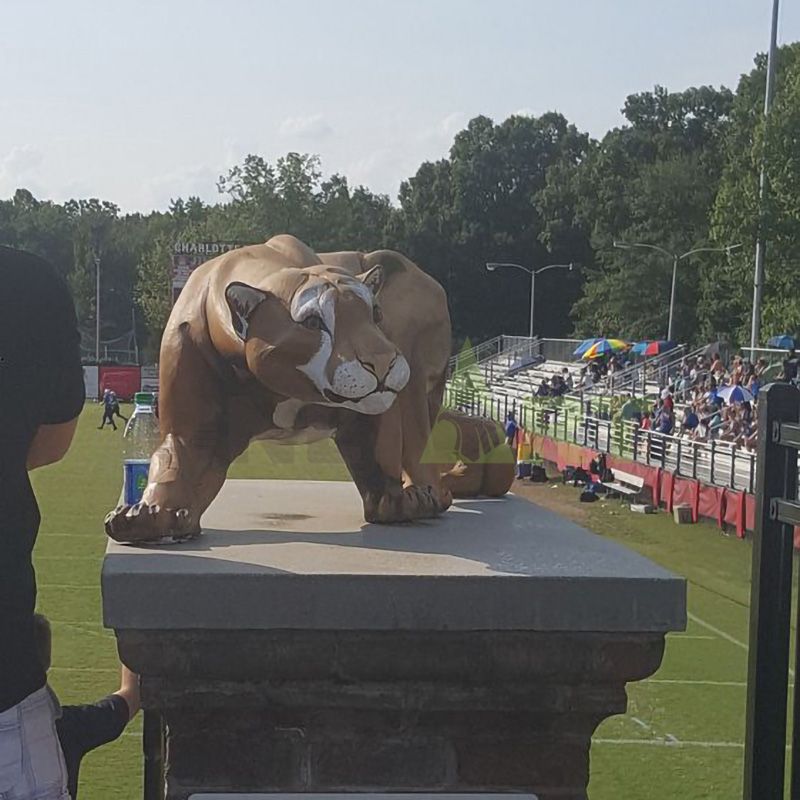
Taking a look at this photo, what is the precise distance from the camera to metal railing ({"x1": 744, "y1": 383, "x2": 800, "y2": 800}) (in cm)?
251

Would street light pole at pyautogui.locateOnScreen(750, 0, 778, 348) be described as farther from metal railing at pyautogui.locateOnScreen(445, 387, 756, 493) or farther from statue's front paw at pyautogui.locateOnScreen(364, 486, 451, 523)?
statue's front paw at pyautogui.locateOnScreen(364, 486, 451, 523)

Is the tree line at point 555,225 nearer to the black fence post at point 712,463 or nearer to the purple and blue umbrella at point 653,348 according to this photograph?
the purple and blue umbrella at point 653,348

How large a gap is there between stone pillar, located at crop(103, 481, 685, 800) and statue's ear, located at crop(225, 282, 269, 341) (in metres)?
0.72

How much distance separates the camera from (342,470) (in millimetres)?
21094

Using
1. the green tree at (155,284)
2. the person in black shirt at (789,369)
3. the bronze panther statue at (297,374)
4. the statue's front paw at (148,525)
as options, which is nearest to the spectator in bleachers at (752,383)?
the person in black shirt at (789,369)

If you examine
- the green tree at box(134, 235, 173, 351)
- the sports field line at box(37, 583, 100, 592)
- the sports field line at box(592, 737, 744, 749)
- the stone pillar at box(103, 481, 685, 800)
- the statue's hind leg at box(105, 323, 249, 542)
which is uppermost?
the green tree at box(134, 235, 173, 351)

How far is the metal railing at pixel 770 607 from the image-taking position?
2.51 metres

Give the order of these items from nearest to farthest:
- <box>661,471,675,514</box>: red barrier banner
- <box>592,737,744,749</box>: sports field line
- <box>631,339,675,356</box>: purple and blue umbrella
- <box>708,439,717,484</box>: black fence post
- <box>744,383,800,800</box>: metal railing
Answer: <box>744,383,800,800</box>: metal railing, <box>592,737,744,749</box>: sports field line, <box>708,439,717,484</box>: black fence post, <box>661,471,675,514</box>: red barrier banner, <box>631,339,675,356</box>: purple and blue umbrella

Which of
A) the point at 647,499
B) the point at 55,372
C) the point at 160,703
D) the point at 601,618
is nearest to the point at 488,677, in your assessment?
the point at 601,618

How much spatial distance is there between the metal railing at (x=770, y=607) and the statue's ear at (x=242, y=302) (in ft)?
4.03

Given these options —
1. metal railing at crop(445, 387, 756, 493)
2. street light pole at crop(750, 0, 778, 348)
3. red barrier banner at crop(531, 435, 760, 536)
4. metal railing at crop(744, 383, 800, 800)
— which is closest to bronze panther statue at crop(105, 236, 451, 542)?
metal railing at crop(744, 383, 800, 800)

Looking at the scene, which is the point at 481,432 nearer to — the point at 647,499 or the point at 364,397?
the point at 364,397

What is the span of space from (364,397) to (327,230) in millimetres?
36337

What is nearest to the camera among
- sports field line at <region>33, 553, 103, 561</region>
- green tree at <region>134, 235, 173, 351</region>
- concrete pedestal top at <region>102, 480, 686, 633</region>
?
concrete pedestal top at <region>102, 480, 686, 633</region>
